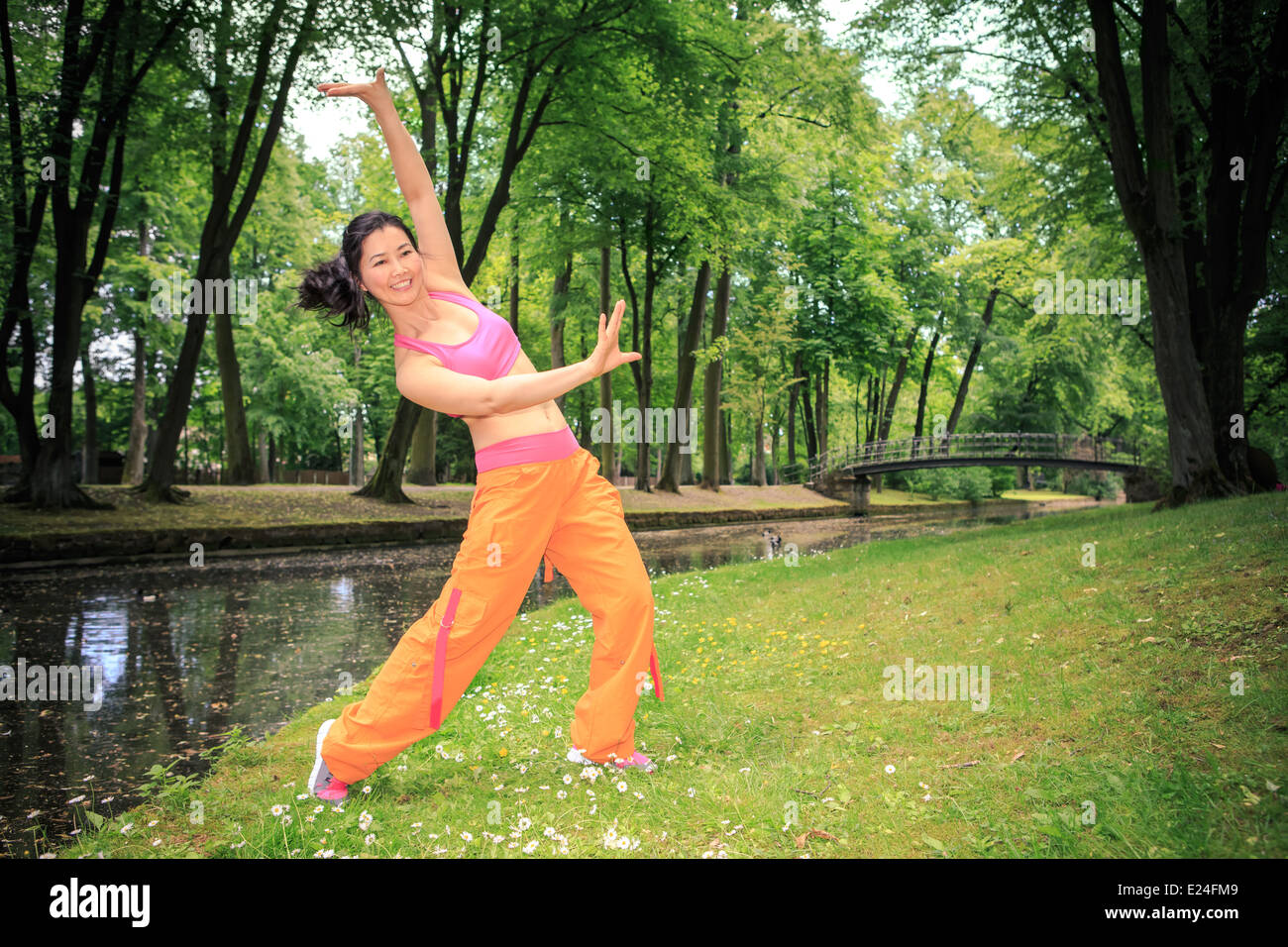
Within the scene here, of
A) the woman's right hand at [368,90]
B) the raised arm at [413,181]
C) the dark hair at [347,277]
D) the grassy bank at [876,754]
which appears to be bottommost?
the grassy bank at [876,754]

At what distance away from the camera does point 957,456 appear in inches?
1464

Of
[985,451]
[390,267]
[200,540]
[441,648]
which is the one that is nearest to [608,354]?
[390,267]

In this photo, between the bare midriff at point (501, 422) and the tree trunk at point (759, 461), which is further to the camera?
the tree trunk at point (759, 461)

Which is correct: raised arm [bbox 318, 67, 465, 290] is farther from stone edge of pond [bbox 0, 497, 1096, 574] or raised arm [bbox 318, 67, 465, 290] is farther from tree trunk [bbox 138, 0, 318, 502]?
tree trunk [bbox 138, 0, 318, 502]

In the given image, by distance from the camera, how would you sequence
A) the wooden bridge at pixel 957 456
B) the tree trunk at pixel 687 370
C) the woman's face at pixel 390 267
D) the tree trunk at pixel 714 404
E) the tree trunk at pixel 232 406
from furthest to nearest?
the wooden bridge at pixel 957 456
the tree trunk at pixel 714 404
the tree trunk at pixel 687 370
the tree trunk at pixel 232 406
the woman's face at pixel 390 267

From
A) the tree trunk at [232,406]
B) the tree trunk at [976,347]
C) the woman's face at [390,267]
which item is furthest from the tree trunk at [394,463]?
the tree trunk at [976,347]

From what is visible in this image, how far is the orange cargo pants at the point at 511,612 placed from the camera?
3.23m

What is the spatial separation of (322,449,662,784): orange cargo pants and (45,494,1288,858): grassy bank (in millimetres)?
320

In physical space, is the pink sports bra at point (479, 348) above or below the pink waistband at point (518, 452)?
above

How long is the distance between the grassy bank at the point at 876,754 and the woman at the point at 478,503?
382mm

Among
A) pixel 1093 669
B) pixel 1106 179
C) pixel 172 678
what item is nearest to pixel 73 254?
pixel 172 678

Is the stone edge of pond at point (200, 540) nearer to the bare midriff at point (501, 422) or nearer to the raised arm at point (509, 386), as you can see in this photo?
the bare midriff at point (501, 422)

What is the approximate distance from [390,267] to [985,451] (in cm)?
4114

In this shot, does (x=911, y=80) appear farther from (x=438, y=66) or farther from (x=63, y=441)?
(x=63, y=441)
